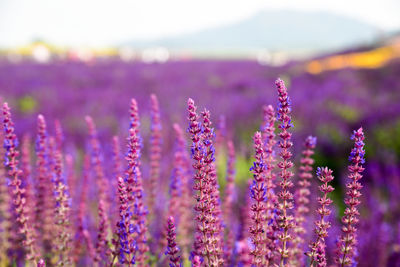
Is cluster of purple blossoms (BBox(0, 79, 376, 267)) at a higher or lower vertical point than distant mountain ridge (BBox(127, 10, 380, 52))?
lower

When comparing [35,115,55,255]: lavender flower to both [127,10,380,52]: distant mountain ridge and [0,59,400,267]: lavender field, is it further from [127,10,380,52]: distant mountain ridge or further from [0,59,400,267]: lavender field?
[127,10,380,52]: distant mountain ridge

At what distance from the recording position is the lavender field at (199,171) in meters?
1.58

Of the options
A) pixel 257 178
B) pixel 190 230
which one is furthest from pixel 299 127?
pixel 257 178

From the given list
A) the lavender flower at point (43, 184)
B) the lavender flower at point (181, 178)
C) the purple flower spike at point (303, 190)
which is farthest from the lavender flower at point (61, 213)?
the purple flower spike at point (303, 190)

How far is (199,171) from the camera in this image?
1.51 meters

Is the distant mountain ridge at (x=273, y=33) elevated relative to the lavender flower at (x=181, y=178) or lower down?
elevated

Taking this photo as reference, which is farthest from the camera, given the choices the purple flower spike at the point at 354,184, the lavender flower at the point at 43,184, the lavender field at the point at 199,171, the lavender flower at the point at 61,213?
the lavender flower at the point at 43,184

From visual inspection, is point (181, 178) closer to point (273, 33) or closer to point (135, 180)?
point (135, 180)

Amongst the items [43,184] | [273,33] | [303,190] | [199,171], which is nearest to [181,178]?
[43,184]

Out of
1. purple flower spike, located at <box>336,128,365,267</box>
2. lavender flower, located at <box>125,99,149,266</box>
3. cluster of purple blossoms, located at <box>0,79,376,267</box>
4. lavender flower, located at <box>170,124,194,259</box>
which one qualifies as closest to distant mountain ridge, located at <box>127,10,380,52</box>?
lavender flower, located at <box>170,124,194,259</box>

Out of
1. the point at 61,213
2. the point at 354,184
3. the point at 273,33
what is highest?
the point at 273,33

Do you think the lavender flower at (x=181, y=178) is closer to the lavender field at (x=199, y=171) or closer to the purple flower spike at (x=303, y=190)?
the lavender field at (x=199, y=171)

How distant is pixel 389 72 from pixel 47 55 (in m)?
26.9

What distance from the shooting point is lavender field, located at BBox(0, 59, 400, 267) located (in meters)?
1.58
